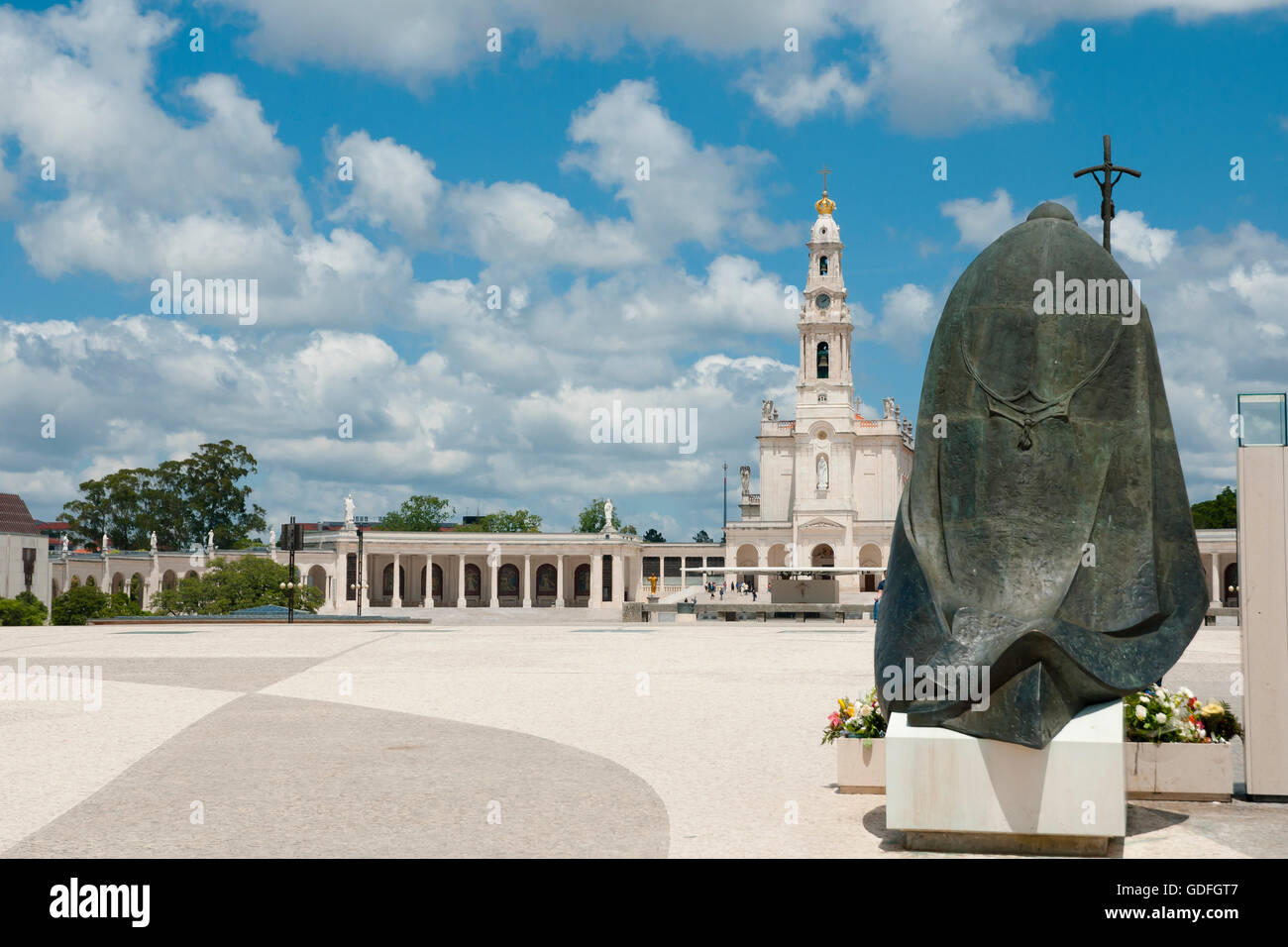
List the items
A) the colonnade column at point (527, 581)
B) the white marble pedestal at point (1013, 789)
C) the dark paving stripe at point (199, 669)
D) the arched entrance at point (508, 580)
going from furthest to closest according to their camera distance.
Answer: the arched entrance at point (508, 580) < the colonnade column at point (527, 581) < the dark paving stripe at point (199, 669) < the white marble pedestal at point (1013, 789)

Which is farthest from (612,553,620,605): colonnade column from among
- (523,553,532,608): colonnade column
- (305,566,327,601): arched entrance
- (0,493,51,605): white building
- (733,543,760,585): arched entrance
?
(0,493,51,605): white building

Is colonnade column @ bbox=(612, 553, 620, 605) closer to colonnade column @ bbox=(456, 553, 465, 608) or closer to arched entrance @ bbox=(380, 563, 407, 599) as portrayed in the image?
colonnade column @ bbox=(456, 553, 465, 608)

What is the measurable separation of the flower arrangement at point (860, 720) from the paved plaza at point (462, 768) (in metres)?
0.54

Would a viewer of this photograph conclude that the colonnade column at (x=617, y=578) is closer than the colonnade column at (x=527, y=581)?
Yes

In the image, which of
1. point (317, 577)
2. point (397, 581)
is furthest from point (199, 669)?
point (317, 577)

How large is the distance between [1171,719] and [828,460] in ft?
287

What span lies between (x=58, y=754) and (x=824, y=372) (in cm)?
8838

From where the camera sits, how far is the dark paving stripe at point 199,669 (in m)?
20.1

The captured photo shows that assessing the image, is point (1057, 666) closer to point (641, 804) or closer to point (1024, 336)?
point (1024, 336)

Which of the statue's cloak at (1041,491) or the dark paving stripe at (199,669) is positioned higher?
the statue's cloak at (1041,491)

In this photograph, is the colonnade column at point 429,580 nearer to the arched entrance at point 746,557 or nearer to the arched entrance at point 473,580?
the arched entrance at point 473,580

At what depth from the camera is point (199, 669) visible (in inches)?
894

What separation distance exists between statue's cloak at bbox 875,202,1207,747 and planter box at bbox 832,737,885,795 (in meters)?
1.80

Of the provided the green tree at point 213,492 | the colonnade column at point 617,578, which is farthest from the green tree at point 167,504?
the colonnade column at point 617,578
